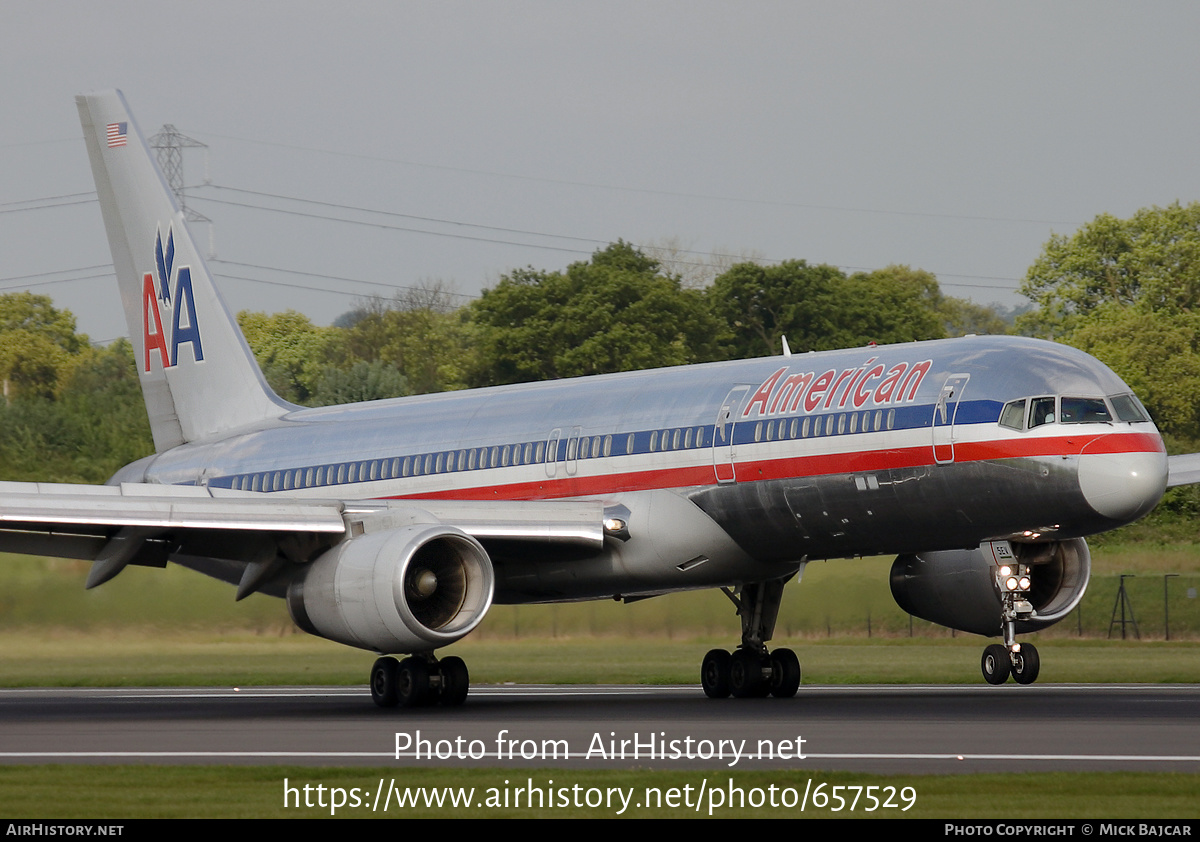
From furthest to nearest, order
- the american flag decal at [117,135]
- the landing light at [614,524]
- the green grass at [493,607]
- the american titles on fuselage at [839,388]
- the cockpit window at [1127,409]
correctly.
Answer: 1. the american flag decal at [117,135]
2. the green grass at [493,607]
3. the landing light at [614,524]
4. the american titles on fuselage at [839,388]
5. the cockpit window at [1127,409]

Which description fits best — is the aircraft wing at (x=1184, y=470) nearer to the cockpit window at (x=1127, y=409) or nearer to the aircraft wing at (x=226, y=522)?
the cockpit window at (x=1127, y=409)

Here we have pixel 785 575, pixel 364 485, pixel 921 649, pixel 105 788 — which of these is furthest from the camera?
pixel 921 649

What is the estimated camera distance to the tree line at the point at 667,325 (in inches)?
3433

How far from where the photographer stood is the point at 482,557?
23.6m

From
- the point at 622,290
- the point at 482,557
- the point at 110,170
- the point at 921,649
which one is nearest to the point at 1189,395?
the point at 622,290

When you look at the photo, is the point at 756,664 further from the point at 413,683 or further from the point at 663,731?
the point at 663,731

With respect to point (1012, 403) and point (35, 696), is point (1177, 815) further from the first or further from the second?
point (35, 696)

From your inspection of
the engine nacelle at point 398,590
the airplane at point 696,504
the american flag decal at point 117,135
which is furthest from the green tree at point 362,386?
the engine nacelle at point 398,590

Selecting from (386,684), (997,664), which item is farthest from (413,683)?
(997,664)

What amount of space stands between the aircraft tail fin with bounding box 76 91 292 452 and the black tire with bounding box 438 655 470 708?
10064mm

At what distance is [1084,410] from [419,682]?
975 cm

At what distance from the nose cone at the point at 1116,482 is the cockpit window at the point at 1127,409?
2.04 ft

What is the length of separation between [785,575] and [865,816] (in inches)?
550

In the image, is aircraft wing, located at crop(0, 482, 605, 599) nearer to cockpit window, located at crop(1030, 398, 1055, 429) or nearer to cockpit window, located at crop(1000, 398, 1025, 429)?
cockpit window, located at crop(1000, 398, 1025, 429)
